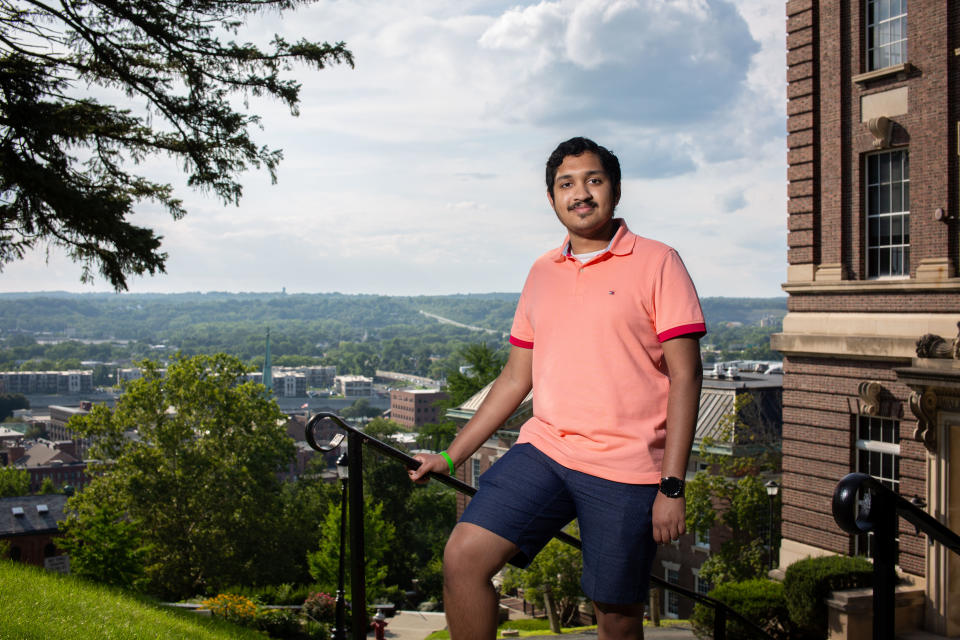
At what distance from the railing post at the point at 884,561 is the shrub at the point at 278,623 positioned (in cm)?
2002

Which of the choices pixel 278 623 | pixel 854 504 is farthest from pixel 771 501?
pixel 854 504

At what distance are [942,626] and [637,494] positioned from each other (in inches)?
552

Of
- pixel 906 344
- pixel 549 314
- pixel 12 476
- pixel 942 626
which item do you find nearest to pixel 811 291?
pixel 906 344

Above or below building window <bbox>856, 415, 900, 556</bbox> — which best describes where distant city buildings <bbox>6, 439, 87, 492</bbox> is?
below

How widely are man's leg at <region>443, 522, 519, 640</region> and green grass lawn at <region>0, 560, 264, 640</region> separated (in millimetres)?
4477

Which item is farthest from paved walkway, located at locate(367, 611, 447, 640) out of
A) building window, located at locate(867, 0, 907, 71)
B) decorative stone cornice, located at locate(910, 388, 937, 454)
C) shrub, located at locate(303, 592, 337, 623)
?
building window, located at locate(867, 0, 907, 71)

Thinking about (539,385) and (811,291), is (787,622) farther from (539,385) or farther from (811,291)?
(539,385)

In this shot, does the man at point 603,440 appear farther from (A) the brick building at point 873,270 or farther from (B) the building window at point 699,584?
(B) the building window at point 699,584

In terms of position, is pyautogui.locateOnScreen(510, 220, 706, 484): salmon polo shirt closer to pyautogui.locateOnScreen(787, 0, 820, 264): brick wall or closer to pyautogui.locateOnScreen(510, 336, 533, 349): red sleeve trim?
pyautogui.locateOnScreen(510, 336, 533, 349): red sleeve trim

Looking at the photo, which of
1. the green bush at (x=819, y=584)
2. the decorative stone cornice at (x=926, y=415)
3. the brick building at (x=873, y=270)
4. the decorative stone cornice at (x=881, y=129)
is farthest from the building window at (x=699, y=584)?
the decorative stone cornice at (x=881, y=129)

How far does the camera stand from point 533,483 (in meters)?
3.02

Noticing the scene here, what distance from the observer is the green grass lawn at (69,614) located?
6.34 meters

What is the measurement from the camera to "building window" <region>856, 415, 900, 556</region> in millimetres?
15117

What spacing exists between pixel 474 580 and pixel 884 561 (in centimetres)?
133
